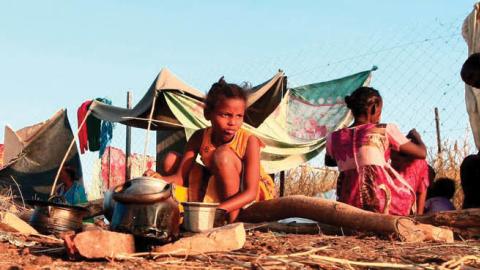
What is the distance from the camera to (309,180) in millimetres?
8703

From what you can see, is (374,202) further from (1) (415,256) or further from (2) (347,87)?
(2) (347,87)

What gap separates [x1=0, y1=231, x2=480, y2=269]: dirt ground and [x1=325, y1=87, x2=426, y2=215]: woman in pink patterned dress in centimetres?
87

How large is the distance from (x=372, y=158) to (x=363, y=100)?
0.37 m

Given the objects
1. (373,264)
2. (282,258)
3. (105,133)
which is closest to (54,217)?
(282,258)

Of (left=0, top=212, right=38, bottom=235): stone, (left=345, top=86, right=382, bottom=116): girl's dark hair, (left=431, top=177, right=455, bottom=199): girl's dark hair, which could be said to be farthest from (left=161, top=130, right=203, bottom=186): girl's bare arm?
(left=431, top=177, right=455, bottom=199): girl's dark hair

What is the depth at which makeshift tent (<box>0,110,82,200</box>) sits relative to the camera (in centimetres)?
872

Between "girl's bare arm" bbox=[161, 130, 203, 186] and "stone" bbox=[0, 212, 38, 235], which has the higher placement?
"girl's bare arm" bbox=[161, 130, 203, 186]

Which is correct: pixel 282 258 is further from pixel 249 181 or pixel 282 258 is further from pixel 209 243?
pixel 249 181

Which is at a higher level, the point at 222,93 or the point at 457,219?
the point at 222,93

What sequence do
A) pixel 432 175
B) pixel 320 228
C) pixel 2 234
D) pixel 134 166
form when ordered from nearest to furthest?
1. pixel 2 234
2. pixel 320 228
3. pixel 432 175
4. pixel 134 166

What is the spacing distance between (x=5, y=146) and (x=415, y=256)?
Answer: 800 cm

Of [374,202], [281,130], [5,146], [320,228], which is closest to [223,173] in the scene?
[320,228]

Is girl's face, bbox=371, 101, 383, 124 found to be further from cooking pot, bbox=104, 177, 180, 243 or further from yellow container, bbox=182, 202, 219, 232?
cooking pot, bbox=104, 177, 180, 243

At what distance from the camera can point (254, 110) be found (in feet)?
23.5
